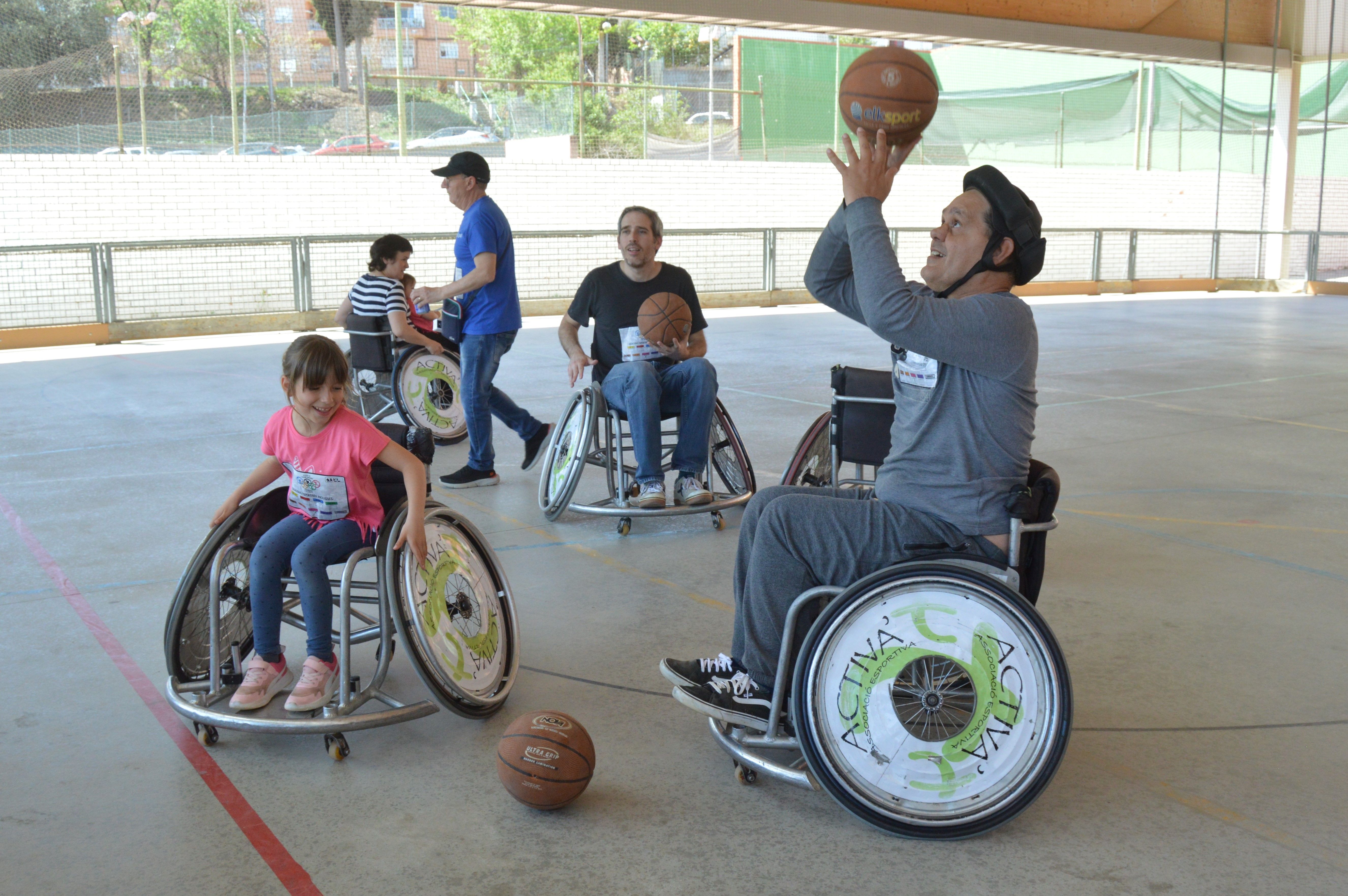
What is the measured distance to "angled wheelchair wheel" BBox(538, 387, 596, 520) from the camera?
4.95 m

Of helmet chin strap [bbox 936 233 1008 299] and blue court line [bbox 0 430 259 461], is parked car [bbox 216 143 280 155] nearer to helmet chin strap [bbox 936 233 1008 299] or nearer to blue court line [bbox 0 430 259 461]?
blue court line [bbox 0 430 259 461]

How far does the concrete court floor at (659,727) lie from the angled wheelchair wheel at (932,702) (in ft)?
0.35

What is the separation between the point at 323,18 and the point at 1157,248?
17081mm

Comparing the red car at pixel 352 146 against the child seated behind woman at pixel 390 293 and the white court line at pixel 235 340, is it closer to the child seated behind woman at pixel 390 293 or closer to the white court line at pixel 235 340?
the white court line at pixel 235 340

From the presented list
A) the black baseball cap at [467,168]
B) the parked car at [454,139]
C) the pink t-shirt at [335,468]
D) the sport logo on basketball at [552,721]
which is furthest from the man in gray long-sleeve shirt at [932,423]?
the parked car at [454,139]

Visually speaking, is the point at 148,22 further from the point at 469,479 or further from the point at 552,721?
the point at 552,721

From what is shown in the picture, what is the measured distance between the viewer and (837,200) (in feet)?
72.8

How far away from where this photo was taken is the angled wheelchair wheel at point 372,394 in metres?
7.09

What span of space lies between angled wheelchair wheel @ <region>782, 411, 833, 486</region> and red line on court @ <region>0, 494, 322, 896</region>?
7.82 ft

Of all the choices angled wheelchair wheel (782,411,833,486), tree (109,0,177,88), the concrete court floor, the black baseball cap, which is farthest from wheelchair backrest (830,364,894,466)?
tree (109,0,177,88)

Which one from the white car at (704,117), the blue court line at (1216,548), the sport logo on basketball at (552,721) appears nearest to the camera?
the sport logo on basketball at (552,721)

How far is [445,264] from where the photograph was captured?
17250 millimetres

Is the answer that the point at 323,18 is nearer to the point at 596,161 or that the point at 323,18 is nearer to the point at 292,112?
the point at 292,112

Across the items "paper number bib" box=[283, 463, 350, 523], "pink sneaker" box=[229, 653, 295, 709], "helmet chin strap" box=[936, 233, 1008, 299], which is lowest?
"pink sneaker" box=[229, 653, 295, 709]
